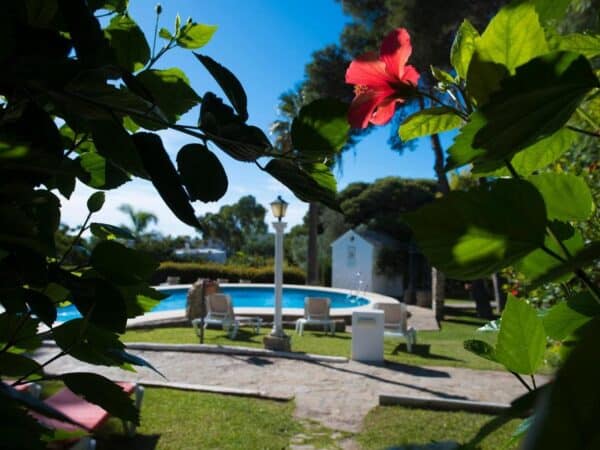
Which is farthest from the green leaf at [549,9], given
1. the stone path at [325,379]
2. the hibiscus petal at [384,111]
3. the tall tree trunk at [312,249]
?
the tall tree trunk at [312,249]

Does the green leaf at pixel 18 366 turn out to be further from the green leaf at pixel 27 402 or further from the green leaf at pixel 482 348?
the green leaf at pixel 482 348

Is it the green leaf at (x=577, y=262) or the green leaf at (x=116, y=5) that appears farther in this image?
the green leaf at (x=116, y=5)

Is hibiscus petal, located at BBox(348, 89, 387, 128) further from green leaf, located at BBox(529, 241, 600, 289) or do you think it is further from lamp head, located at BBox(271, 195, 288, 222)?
lamp head, located at BBox(271, 195, 288, 222)

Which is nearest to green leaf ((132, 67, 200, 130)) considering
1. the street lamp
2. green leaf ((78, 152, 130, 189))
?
A: green leaf ((78, 152, 130, 189))

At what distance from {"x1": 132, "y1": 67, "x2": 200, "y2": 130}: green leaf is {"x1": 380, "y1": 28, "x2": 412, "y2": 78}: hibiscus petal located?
347 mm

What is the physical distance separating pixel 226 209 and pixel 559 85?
52323 millimetres

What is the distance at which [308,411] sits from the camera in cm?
571

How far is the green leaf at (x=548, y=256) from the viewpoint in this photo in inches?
14.3

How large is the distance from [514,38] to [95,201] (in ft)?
2.23

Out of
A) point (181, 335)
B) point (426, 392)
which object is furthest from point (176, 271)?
point (426, 392)

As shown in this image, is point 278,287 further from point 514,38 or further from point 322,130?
point 514,38

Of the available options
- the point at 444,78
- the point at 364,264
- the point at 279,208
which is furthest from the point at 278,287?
the point at 364,264

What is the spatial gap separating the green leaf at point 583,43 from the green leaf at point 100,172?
60 centimetres

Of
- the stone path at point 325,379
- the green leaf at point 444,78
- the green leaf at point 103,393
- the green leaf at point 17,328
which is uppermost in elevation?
the green leaf at point 444,78
